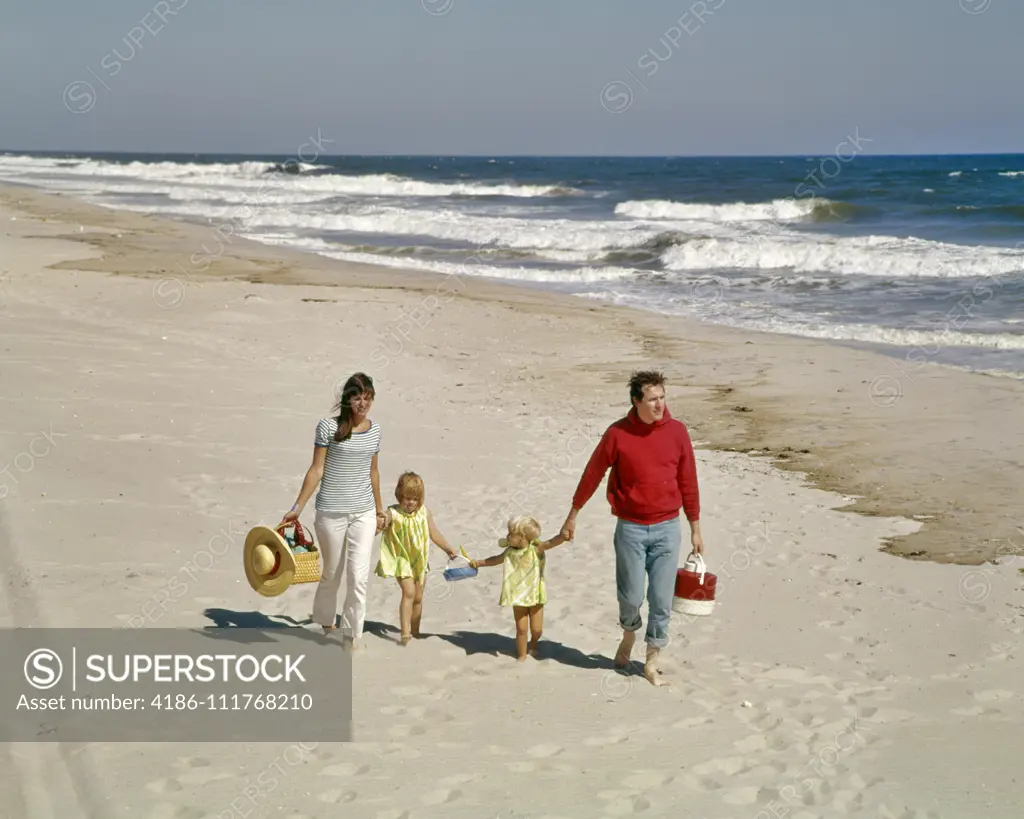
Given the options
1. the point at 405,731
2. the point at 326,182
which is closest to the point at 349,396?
the point at 405,731

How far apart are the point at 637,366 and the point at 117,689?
10.2m

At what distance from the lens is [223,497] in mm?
8312

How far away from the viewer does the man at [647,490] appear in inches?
217

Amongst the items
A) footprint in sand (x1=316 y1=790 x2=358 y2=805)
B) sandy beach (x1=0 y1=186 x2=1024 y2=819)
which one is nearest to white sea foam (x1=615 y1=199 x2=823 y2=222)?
sandy beach (x1=0 y1=186 x2=1024 y2=819)

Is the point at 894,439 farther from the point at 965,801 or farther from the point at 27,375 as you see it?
the point at 27,375

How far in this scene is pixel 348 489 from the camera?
5.71 metres

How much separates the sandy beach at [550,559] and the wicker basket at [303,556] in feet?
1.80

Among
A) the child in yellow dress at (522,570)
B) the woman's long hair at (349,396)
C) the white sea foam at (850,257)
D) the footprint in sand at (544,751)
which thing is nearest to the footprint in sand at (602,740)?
the footprint in sand at (544,751)

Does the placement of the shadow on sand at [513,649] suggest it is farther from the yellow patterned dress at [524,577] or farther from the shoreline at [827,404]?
the shoreline at [827,404]

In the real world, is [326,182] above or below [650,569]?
above

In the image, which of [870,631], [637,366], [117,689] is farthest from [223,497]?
[637,366]

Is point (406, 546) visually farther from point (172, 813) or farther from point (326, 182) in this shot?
point (326, 182)

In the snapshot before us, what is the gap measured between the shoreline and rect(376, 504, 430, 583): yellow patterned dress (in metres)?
3.69

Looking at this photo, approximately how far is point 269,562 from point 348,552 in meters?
0.40
